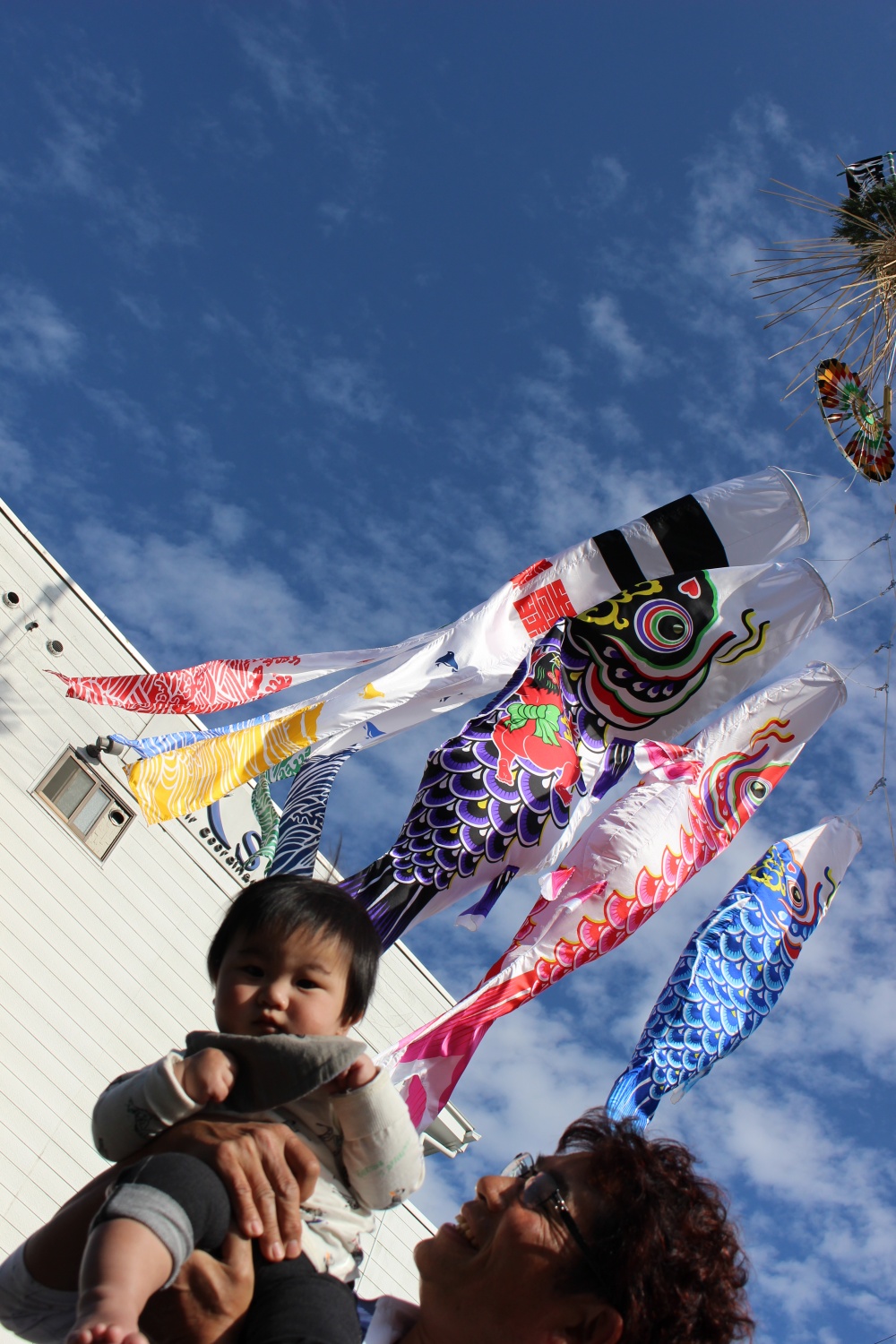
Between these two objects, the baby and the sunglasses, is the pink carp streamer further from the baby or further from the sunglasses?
the sunglasses

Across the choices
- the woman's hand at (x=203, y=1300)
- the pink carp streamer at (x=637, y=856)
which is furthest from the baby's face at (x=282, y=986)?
the pink carp streamer at (x=637, y=856)

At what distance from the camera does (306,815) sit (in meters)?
4.98

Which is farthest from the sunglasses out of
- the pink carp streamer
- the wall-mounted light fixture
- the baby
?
the wall-mounted light fixture

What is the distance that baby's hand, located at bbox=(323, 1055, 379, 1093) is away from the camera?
168cm

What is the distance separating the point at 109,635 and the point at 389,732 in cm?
517

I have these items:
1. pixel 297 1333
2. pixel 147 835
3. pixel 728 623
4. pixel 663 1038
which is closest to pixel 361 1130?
pixel 297 1333

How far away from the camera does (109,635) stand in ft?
31.3

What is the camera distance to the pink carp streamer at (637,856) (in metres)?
4.14

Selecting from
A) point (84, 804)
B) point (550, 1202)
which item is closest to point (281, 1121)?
point (550, 1202)

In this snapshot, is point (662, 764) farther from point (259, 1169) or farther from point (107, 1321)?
point (107, 1321)

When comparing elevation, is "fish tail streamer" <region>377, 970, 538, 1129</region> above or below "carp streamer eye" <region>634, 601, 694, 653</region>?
below

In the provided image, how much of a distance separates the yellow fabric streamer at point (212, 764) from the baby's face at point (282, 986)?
2.51 meters

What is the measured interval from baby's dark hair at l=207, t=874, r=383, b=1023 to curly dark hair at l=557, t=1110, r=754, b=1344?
52 centimetres

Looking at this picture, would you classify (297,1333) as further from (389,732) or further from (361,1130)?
(389,732)
